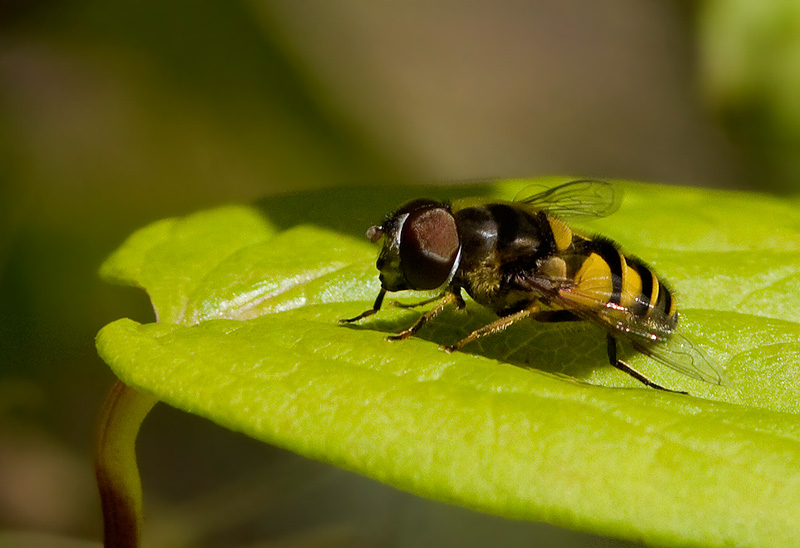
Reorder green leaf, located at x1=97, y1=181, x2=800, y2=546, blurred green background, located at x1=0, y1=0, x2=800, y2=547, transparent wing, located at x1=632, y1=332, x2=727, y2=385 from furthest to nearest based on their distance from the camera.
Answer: blurred green background, located at x1=0, y1=0, x2=800, y2=547, transparent wing, located at x1=632, y1=332, x2=727, y2=385, green leaf, located at x1=97, y1=181, x2=800, y2=546

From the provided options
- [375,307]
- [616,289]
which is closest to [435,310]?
[375,307]

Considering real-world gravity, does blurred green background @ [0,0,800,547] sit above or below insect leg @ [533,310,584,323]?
below

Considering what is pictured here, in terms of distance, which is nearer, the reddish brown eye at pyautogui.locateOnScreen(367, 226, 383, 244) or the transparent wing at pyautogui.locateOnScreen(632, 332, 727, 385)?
the transparent wing at pyautogui.locateOnScreen(632, 332, 727, 385)

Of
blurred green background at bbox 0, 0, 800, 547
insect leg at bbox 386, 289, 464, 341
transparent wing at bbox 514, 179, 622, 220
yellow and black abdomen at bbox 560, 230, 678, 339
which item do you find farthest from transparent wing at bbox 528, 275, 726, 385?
blurred green background at bbox 0, 0, 800, 547

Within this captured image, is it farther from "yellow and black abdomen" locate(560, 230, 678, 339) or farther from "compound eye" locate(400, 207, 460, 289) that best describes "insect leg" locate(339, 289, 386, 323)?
"yellow and black abdomen" locate(560, 230, 678, 339)

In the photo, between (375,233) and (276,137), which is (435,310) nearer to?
(375,233)

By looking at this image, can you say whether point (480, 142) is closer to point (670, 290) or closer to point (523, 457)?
point (670, 290)

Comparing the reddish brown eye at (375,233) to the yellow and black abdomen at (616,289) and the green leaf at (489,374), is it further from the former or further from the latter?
the yellow and black abdomen at (616,289)
